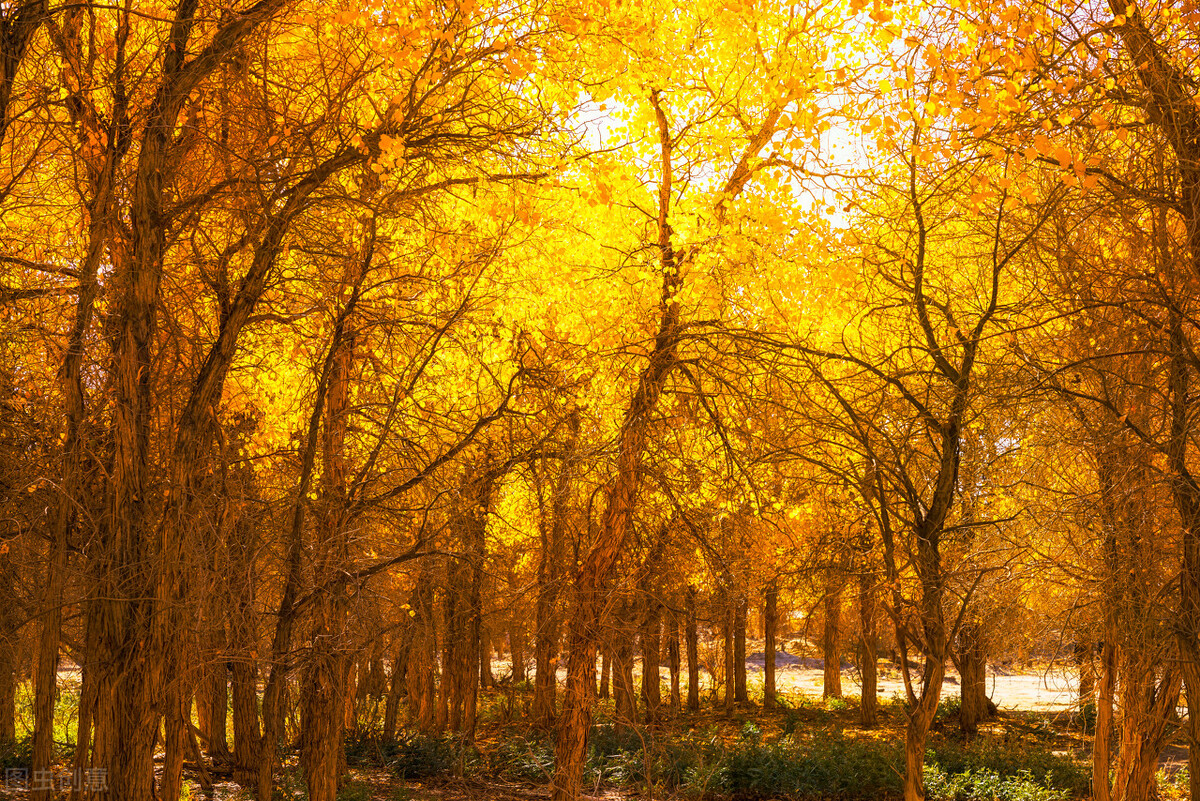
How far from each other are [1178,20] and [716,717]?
20.7 m

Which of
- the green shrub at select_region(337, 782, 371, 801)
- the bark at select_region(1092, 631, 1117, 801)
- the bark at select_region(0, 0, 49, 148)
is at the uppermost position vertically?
the bark at select_region(0, 0, 49, 148)

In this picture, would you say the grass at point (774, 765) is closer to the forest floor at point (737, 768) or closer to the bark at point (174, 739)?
the forest floor at point (737, 768)

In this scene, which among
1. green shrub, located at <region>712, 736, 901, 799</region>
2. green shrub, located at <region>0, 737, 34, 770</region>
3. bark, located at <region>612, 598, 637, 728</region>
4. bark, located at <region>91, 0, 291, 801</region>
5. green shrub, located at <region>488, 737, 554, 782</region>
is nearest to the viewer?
bark, located at <region>91, 0, 291, 801</region>

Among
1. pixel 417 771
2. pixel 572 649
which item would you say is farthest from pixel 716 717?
pixel 572 649

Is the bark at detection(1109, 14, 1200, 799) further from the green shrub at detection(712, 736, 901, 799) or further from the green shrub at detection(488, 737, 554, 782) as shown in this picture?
the green shrub at detection(488, 737, 554, 782)

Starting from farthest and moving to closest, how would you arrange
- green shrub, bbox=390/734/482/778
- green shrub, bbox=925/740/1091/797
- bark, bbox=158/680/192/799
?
green shrub, bbox=390/734/482/778, green shrub, bbox=925/740/1091/797, bark, bbox=158/680/192/799

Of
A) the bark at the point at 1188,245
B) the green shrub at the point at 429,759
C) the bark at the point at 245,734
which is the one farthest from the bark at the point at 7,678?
the bark at the point at 1188,245

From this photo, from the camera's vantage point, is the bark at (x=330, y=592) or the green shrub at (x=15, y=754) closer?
the bark at (x=330, y=592)

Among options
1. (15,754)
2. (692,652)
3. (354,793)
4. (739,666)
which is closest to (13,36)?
(354,793)

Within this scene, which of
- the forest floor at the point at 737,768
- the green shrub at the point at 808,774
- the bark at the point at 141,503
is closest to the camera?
the bark at the point at 141,503

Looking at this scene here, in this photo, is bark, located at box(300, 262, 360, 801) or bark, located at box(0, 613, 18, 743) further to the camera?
bark, located at box(0, 613, 18, 743)

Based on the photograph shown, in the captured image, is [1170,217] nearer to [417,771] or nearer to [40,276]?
[40,276]

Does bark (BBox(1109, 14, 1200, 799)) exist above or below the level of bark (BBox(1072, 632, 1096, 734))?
above

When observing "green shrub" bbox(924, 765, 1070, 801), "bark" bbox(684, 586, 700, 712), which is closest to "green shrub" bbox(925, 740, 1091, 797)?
"green shrub" bbox(924, 765, 1070, 801)
